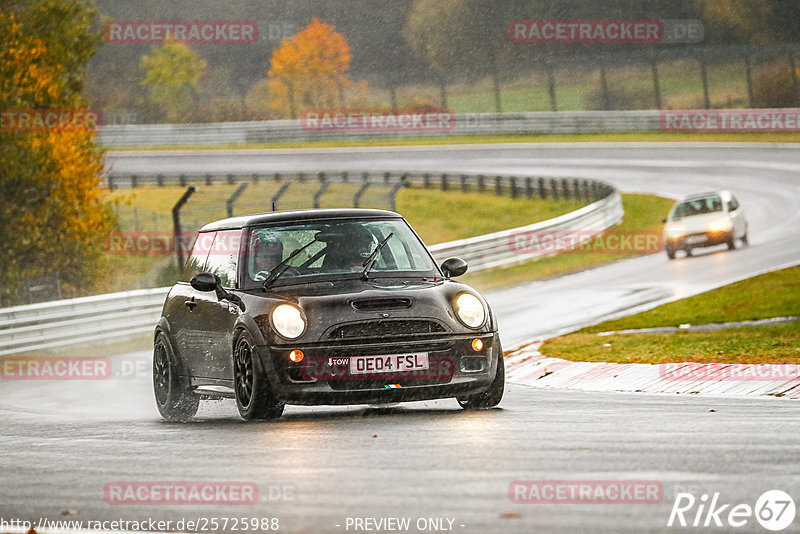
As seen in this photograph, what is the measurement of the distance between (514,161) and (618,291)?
85.3 feet

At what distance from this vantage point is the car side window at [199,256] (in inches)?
433

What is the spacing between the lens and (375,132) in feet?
183

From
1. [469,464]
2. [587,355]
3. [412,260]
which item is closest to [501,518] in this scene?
[469,464]

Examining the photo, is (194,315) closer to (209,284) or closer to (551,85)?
(209,284)

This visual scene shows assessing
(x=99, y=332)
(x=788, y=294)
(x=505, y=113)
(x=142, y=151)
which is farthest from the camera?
(x=142, y=151)

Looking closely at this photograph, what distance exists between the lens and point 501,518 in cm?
547

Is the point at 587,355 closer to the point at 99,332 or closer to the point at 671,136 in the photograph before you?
the point at 99,332

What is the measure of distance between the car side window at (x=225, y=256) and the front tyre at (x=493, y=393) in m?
2.01

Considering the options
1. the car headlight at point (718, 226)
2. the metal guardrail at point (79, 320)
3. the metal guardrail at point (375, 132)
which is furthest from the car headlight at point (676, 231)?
the metal guardrail at point (375, 132)

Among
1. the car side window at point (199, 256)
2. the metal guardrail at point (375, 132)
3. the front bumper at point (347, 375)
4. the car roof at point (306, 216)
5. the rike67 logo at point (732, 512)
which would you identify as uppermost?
the metal guardrail at point (375, 132)

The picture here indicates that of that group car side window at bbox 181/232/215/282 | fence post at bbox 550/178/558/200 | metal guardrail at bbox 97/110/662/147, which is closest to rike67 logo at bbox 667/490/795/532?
car side window at bbox 181/232/215/282

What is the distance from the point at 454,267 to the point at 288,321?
1687mm

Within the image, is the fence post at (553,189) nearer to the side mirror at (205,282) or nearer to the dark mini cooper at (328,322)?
the dark mini cooper at (328,322)

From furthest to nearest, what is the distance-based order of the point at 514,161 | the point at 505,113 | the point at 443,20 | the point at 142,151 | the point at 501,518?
the point at 443,20
the point at 142,151
the point at 505,113
the point at 514,161
the point at 501,518
